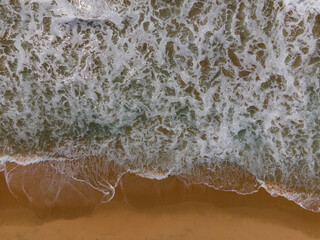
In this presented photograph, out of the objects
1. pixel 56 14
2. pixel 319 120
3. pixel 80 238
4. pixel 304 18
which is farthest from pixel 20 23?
pixel 319 120

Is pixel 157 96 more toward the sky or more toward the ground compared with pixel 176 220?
more toward the sky

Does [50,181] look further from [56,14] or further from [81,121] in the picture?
[56,14]

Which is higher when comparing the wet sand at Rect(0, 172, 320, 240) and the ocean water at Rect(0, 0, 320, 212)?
the ocean water at Rect(0, 0, 320, 212)

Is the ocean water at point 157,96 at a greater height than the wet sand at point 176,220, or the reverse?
the ocean water at point 157,96

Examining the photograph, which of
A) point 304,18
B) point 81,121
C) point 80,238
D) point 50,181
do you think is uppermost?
point 304,18

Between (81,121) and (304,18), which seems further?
(81,121)
